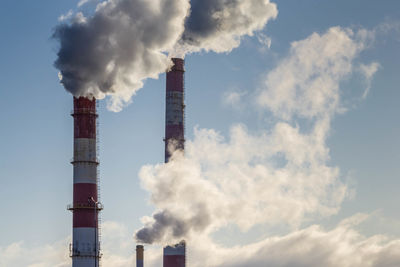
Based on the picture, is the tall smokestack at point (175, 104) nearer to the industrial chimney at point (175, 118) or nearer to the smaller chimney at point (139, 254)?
the industrial chimney at point (175, 118)

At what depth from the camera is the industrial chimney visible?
62.2 metres

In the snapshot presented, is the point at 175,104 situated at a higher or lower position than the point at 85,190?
higher

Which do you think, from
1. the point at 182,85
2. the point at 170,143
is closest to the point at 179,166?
the point at 170,143

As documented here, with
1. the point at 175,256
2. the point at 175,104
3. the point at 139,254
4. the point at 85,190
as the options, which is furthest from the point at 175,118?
the point at 85,190

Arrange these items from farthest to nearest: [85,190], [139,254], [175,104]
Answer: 1. [175,104]
2. [139,254]
3. [85,190]

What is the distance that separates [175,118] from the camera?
6359 centimetres

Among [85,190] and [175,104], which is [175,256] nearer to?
[175,104]

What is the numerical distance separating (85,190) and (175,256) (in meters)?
12.8

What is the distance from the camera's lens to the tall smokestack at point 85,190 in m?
51.2

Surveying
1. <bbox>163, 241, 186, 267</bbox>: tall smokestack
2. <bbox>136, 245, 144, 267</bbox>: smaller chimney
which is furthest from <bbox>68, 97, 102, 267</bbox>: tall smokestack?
<bbox>163, 241, 186, 267</bbox>: tall smokestack

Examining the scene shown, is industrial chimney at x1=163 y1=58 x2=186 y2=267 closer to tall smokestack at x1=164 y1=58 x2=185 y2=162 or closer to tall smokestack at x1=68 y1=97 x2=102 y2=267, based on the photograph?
tall smokestack at x1=164 y1=58 x2=185 y2=162

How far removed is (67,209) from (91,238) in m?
2.19

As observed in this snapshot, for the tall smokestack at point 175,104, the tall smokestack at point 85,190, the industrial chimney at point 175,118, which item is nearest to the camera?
the tall smokestack at point 85,190

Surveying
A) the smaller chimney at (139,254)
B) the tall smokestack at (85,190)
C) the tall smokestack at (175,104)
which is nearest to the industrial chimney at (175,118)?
the tall smokestack at (175,104)
